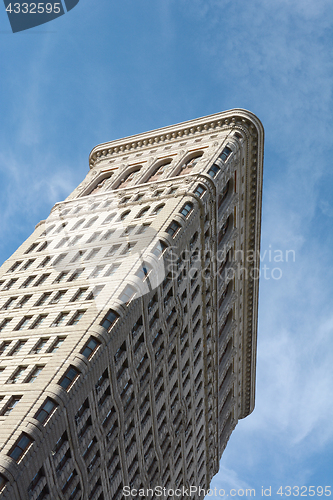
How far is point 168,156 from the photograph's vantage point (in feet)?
230

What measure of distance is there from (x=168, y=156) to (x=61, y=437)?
42.7m

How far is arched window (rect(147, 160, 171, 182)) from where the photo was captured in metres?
66.3

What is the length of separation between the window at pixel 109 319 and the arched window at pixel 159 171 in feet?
87.8

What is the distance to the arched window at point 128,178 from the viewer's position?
227 feet

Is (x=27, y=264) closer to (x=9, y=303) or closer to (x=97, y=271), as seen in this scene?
(x=9, y=303)

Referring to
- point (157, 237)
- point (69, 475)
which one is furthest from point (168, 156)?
point (69, 475)

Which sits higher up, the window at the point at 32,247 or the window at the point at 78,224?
the window at the point at 78,224

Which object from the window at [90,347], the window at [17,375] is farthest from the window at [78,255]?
the window at [17,375]

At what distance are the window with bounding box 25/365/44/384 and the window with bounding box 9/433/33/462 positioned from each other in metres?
5.42

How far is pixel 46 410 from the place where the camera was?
35594 millimetres

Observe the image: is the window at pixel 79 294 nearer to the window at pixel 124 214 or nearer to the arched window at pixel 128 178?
the window at pixel 124 214

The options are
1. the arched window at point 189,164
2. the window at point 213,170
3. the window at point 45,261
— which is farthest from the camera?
the arched window at point 189,164

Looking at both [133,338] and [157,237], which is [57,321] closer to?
[133,338]

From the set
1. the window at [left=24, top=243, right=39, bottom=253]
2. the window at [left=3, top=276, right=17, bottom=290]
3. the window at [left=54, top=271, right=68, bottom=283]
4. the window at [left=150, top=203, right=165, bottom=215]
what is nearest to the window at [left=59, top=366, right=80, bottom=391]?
the window at [left=54, top=271, right=68, bottom=283]
